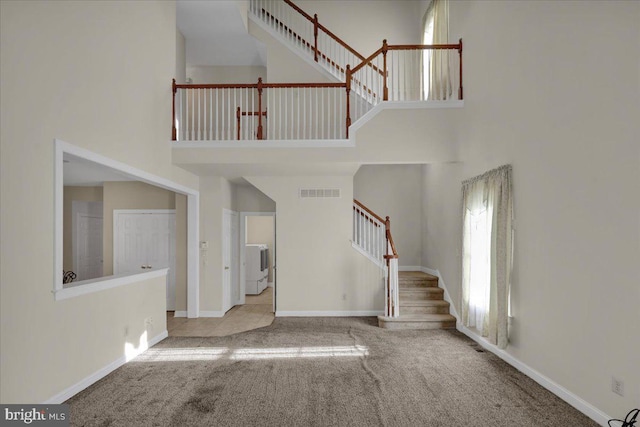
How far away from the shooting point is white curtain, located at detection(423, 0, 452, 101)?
725 centimetres

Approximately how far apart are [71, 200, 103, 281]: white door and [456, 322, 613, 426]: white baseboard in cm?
801

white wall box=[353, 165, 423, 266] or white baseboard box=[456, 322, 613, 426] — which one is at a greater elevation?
white wall box=[353, 165, 423, 266]

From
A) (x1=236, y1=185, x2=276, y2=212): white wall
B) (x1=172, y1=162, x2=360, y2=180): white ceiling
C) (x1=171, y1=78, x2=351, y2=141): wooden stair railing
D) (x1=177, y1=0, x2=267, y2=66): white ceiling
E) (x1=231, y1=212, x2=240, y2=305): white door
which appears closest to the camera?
(x1=171, y1=78, x2=351, y2=141): wooden stair railing

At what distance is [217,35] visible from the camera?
→ 8344mm

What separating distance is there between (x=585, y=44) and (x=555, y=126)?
734 mm

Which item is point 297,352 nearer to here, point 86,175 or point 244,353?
point 244,353

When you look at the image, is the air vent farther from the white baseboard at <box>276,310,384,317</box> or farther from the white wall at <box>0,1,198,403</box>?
the white wall at <box>0,1,198,403</box>

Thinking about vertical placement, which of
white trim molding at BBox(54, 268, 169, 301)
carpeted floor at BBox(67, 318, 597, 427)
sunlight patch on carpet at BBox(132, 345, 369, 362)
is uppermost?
white trim molding at BBox(54, 268, 169, 301)

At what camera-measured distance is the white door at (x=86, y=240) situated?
360 inches

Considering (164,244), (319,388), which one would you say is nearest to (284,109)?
(164,244)

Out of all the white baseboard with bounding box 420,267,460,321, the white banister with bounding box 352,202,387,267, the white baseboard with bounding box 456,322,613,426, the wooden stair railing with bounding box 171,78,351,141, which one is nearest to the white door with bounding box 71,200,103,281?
the wooden stair railing with bounding box 171,78,351,141

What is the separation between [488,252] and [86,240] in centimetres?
824

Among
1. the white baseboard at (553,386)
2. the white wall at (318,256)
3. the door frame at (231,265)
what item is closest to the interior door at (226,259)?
the door frame at (231,265)

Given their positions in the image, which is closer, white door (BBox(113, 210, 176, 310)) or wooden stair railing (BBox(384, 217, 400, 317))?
wooden stair railing (BBox(384, 217, 400, 317))
